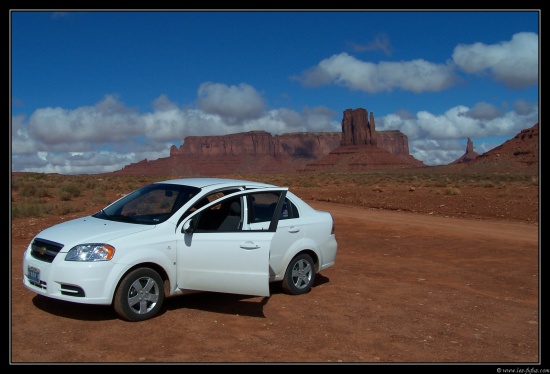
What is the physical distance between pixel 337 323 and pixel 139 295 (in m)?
2.34

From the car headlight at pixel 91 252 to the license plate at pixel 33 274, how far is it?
0.53 metres

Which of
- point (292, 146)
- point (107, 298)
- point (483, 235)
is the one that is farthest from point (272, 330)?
point (292, 146)

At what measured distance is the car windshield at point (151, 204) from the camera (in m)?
6.89

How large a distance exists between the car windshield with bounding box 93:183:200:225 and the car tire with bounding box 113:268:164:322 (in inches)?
29.5

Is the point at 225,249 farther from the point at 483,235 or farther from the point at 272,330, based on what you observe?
the point at 483,235

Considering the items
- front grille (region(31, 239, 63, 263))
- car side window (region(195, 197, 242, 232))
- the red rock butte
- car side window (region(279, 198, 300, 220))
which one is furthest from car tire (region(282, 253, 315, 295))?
the red rock butte

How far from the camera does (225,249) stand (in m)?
6.50

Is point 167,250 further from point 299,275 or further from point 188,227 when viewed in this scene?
point 299,275

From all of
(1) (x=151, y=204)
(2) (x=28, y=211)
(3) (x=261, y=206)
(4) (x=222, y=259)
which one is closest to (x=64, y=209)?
(2) (x=28, y=211)

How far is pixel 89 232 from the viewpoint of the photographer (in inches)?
246

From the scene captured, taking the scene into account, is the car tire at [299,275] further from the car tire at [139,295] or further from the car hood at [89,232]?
the car hood at [89,232]

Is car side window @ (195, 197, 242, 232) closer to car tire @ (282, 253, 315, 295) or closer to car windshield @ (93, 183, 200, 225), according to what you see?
car windshield @ (93, 183, 200, 225)

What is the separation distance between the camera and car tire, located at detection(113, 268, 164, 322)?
600 cm

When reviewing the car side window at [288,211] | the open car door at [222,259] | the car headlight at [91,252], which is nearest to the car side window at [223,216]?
the open car door at [222,259]
